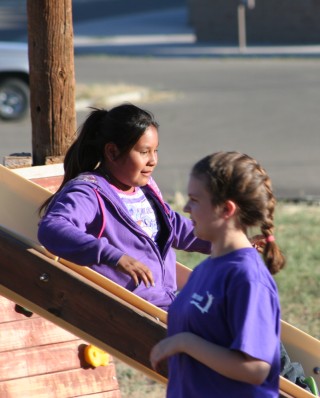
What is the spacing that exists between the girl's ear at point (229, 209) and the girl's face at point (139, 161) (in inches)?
43.8

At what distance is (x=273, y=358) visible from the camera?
8.38ft

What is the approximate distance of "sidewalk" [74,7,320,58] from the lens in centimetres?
2598

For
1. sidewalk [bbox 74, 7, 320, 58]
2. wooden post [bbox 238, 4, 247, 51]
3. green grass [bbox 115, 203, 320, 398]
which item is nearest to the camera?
green grass [bbox 115, 203, 320, 398]

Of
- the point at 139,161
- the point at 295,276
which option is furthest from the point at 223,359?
the point at 295,276

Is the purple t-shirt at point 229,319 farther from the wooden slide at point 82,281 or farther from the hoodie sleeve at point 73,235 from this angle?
the hoodie sleeve at point 73,235

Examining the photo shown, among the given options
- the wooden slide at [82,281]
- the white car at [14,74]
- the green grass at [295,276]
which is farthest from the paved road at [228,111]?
the wooden slide at [82,281]

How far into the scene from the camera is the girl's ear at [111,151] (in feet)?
12.2

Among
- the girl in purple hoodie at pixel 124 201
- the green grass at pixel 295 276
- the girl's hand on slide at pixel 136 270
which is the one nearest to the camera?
the girl's hand on slide at pixel 136 270

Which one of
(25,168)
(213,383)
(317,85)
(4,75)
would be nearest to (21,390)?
(25,168)

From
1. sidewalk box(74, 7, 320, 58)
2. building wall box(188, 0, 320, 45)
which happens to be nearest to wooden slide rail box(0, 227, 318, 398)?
sidewalk box(74, 7, 320, 58)

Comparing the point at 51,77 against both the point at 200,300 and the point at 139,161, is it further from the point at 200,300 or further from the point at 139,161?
the point at 200,300

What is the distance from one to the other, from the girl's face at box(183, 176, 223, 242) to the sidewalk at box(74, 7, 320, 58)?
22444 mm

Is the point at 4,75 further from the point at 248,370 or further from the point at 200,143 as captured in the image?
the point at 248,370

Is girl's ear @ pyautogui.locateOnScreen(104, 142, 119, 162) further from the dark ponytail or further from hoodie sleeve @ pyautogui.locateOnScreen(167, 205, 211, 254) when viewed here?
hoodie sleeve @ pyautogui.locateOnScreen(167, 205, 211, 254)
